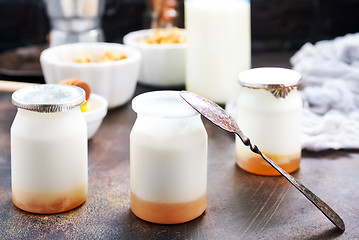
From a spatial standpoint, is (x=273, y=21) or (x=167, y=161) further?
(x=273, y=21)

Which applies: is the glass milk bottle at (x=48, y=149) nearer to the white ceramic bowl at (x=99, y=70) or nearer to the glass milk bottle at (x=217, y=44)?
the white ceramic bowl at (x=99, y=70)

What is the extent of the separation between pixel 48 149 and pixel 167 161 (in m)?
0.17

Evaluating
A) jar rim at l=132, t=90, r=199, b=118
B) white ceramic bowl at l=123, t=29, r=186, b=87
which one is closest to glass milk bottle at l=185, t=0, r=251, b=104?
white ceramic bowl at l=123, t=29, r=186, b=87

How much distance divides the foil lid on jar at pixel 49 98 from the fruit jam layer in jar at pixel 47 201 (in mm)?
135

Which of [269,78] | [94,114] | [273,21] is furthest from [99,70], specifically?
[273,21]

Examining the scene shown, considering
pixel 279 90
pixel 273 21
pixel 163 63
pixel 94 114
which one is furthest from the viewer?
pixel 273 21

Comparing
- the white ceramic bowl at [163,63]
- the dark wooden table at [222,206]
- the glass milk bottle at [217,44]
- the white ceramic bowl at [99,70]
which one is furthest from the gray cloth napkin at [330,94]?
the white ceramic bowl at [99,70]

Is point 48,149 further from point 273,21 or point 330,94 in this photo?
point 273,21

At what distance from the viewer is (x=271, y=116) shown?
97 cm

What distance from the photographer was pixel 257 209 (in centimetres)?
88

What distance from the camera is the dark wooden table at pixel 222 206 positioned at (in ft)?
2.65

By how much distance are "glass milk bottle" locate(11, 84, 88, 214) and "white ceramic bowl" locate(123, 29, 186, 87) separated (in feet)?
2.13

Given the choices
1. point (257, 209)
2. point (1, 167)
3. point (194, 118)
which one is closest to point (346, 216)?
point (257, 209)

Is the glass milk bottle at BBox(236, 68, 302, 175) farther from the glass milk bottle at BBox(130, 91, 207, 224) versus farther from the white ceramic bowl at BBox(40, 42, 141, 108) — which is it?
the white ceramic bowl at BBox(40, 42, 141, 108)
